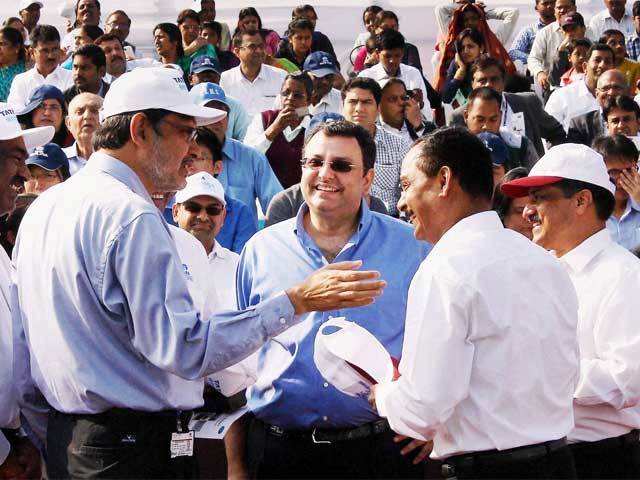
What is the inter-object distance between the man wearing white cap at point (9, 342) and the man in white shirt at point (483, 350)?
4.53ft

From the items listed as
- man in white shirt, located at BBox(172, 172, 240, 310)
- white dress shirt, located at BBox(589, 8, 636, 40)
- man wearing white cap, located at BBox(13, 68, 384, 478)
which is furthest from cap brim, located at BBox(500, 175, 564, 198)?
white dress shirt, located at BBox(589, 8, 636, 40)

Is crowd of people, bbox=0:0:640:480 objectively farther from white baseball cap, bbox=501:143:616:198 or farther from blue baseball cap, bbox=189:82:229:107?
blue baseball cap, bbox=189:82:229:107

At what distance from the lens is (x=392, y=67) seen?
10.9m

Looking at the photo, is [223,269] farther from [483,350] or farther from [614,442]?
[483,350]

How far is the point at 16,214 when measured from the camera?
19.2 ft

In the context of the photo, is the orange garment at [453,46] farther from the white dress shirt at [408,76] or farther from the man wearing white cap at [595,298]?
the man wearing white cap at [595,298]

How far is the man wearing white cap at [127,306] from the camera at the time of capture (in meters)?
3.40

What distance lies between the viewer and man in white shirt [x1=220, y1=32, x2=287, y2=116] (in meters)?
11.2

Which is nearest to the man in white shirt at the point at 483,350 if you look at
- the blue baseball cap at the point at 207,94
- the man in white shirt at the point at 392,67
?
the blue baseball cap at the point at 207,94

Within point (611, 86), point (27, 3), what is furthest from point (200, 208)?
point (27, 3)

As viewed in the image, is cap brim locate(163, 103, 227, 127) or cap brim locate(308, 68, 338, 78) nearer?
cap brim locate(163, 103, 227, 127)

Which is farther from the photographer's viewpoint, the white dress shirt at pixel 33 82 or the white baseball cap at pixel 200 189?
the white dress shirt at pixel 33 82

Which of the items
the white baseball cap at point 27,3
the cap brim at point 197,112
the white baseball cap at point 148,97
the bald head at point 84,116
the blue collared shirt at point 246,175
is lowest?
the blue collared shirt at point 246,175

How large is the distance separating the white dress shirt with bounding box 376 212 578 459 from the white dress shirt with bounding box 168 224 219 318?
39.2 inches
